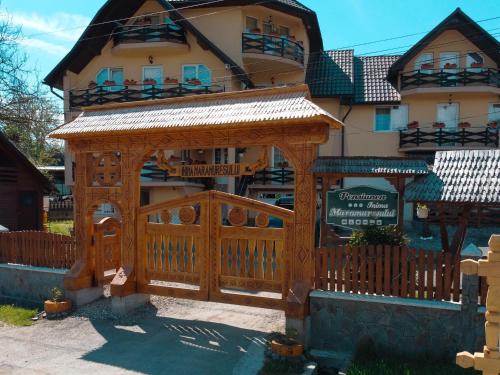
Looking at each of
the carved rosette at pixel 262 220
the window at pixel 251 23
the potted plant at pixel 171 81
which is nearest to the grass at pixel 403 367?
the carved rosette at pixel 262 220

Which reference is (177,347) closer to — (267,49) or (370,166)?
(370,166)

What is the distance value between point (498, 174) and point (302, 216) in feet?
10.7

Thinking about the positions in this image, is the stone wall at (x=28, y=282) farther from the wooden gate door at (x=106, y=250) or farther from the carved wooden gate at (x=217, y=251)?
the carved wooden gate at (x=217, y=251)

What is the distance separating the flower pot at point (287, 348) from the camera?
19.8ft

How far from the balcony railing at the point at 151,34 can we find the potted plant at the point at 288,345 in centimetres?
1589

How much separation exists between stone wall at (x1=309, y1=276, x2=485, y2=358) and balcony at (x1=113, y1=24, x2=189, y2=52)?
50.4 feet

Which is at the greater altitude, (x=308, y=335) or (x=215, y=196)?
(x=215, y=196)

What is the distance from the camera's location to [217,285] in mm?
7629

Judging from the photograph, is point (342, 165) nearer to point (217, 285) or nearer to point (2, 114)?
point (217, 285)

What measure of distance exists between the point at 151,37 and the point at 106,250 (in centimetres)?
1258

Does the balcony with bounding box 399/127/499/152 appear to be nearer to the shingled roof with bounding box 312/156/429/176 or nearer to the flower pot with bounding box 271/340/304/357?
the shingled roof with bounding box 312/156/429/176

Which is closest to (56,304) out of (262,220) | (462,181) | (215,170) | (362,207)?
(215,170)

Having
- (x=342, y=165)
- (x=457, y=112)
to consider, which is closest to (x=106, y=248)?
(x=342, y=165)

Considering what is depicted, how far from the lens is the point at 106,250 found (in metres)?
9.52
